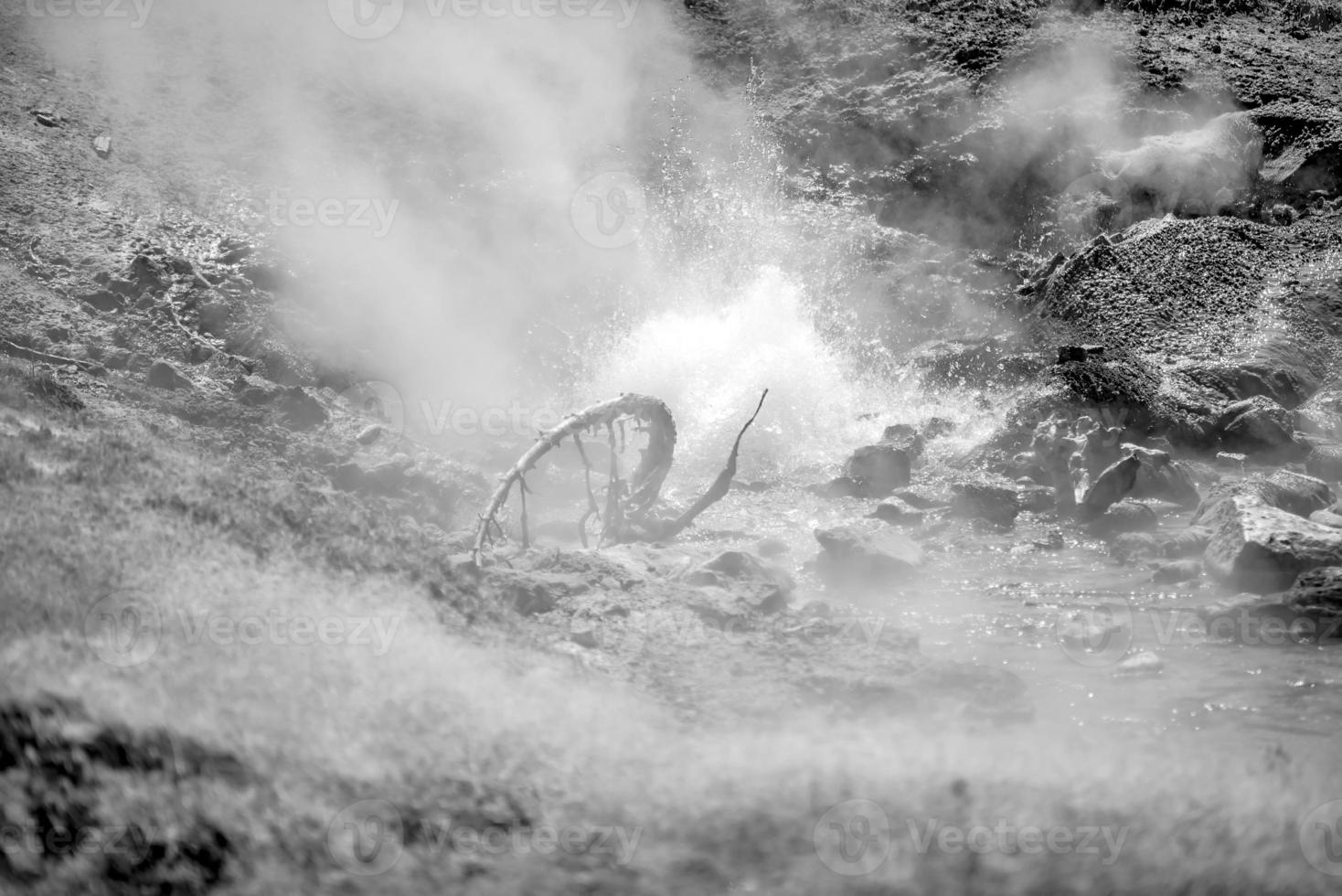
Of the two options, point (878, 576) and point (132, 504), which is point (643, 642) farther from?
point (132, 504)

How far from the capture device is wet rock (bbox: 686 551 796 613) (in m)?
6.81

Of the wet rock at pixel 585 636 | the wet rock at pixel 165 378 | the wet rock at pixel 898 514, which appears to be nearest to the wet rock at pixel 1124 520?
the wet rock at pixel 898 514

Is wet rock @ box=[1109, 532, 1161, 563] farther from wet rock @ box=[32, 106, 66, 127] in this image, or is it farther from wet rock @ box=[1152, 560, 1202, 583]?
wet rock @ box=[32, 106, 66, 127]

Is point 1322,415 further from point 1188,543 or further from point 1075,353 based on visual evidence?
point 1188,543

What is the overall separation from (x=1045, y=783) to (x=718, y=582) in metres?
3.20

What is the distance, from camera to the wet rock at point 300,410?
945 cm

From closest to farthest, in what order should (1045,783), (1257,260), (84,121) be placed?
(1045,783) < (84,121) < (1257,260)

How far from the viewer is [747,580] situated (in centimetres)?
714

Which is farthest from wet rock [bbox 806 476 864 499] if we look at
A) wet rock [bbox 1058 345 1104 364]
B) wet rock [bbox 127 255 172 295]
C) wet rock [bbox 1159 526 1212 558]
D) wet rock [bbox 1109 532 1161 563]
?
wet rock [bbox 127 255 172 295]

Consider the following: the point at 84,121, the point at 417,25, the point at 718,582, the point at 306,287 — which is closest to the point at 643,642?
the point at 718,582

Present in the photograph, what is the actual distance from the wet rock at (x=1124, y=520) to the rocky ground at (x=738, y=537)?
60mm

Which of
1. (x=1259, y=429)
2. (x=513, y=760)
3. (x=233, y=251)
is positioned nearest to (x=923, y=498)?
(x=1259, y=429)

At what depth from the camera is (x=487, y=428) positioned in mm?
10680

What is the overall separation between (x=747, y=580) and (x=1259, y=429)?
6548 mm
